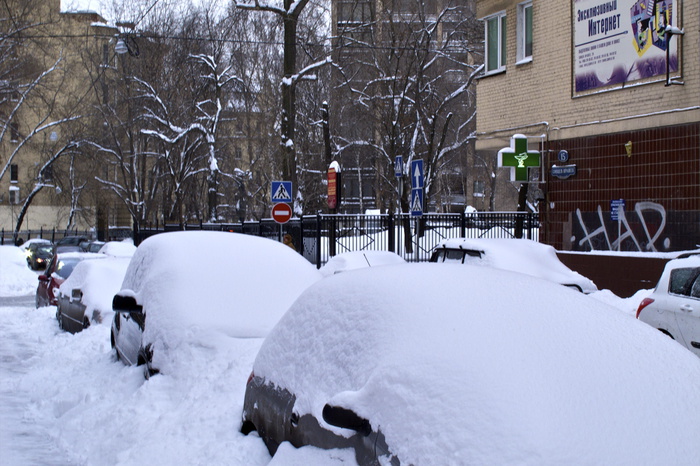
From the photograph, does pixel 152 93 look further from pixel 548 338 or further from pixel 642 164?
pixel 548 338

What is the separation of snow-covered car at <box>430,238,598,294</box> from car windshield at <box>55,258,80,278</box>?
27.1ft

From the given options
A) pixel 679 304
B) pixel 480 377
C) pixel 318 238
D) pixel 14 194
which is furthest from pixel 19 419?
pixel 14 194

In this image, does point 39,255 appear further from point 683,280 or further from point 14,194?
point 683,280

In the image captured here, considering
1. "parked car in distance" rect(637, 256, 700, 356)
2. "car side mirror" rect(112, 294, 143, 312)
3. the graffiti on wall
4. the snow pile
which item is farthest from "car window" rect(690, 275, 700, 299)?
the snow pile

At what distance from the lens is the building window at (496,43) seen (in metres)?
23.0

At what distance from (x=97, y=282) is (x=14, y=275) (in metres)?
22.5

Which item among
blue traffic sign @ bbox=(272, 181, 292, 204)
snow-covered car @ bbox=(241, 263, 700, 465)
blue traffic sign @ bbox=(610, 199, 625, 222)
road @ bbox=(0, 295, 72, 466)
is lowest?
road @ bbox=(0, 295, 72, 466)

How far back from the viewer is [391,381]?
11.7 feet

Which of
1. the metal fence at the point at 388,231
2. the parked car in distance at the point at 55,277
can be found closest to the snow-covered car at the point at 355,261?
the metal fence at the point at 388,231

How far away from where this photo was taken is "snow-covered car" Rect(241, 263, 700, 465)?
10.2 ft

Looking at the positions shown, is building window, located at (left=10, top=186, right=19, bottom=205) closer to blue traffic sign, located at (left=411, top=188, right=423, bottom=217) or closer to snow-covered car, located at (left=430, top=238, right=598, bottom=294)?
blue traffic sign, located at (left=411, top=188, right=423, bottom=217)

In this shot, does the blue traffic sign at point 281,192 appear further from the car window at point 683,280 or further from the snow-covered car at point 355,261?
the car window at point 683,280

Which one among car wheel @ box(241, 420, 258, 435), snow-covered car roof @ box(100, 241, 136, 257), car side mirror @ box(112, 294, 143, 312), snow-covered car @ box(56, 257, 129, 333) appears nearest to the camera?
car wheel @ box(241, 420, 258, 435)

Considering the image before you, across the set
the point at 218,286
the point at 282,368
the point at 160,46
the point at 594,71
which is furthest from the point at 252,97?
the point at 282,368
